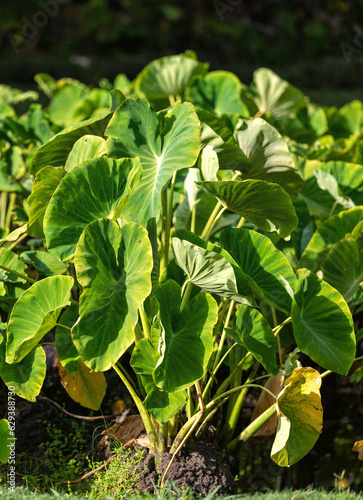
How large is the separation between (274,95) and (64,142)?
1131mm

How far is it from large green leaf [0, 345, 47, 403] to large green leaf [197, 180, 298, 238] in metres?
0.54

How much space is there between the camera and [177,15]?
9.95 metres

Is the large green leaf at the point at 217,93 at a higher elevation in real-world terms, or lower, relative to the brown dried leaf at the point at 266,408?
higher

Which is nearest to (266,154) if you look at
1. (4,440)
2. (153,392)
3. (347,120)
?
(153,392)

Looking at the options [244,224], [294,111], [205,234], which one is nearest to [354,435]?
[244,224]

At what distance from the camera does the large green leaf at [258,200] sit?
117 centimetres

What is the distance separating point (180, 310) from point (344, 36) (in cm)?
1119

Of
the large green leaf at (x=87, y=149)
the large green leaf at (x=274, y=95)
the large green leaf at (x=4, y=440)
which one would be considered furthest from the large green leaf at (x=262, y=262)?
the large green leaf at (x=274, y=95)

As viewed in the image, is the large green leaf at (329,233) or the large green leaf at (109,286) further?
the large green leaf at (329,233)

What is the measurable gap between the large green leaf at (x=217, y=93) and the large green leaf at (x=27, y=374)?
1.18 metres

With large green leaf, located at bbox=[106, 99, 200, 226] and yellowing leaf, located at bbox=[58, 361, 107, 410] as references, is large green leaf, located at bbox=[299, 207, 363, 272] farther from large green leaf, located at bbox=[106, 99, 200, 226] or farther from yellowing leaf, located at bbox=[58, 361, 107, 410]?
yellowing leaf, located at bbox=[58, 361, 107, 410]

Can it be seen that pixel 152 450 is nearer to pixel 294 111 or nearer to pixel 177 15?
pixel 294 111

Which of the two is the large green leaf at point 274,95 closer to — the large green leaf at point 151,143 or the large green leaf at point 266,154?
the large green leaf at point 266,154

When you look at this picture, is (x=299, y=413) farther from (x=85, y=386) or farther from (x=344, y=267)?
(x=85, y=386)
